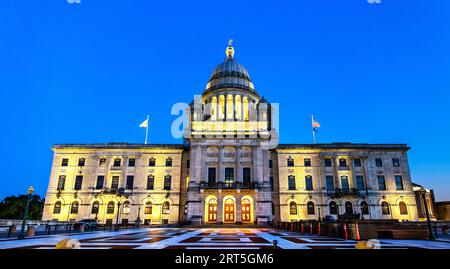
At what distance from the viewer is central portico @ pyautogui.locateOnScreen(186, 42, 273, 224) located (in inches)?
1732

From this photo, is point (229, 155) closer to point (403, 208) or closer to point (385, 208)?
point (385, 208)

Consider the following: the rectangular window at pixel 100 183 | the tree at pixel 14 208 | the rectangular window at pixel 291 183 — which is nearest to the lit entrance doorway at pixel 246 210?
the rectangular window at pixel 291 183

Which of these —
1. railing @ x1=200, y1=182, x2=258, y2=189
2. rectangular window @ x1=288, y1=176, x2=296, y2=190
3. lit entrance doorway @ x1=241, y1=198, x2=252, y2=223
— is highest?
rectangular window @ x1=288, y1=176, x2=296, y2=190

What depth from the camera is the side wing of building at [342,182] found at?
154ft

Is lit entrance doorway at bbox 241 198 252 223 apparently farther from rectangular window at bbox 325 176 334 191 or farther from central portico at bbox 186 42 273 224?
rectangular window at bbox 325 176 334 191

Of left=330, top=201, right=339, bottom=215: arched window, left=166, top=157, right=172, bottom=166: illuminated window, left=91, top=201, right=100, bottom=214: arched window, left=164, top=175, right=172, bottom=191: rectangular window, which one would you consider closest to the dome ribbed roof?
left=166, top=157, right=172, bottom=166: illuminated window

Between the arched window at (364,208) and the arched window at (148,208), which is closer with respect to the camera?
the arched window at (364,208)

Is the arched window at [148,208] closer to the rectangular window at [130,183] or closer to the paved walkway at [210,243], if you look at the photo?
the rectangular window at [130,183]

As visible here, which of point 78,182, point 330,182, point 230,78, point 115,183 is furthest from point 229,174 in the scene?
point 78,182

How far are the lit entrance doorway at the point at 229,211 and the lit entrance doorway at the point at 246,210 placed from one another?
1755 mm

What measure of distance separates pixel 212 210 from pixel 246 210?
5.95m
